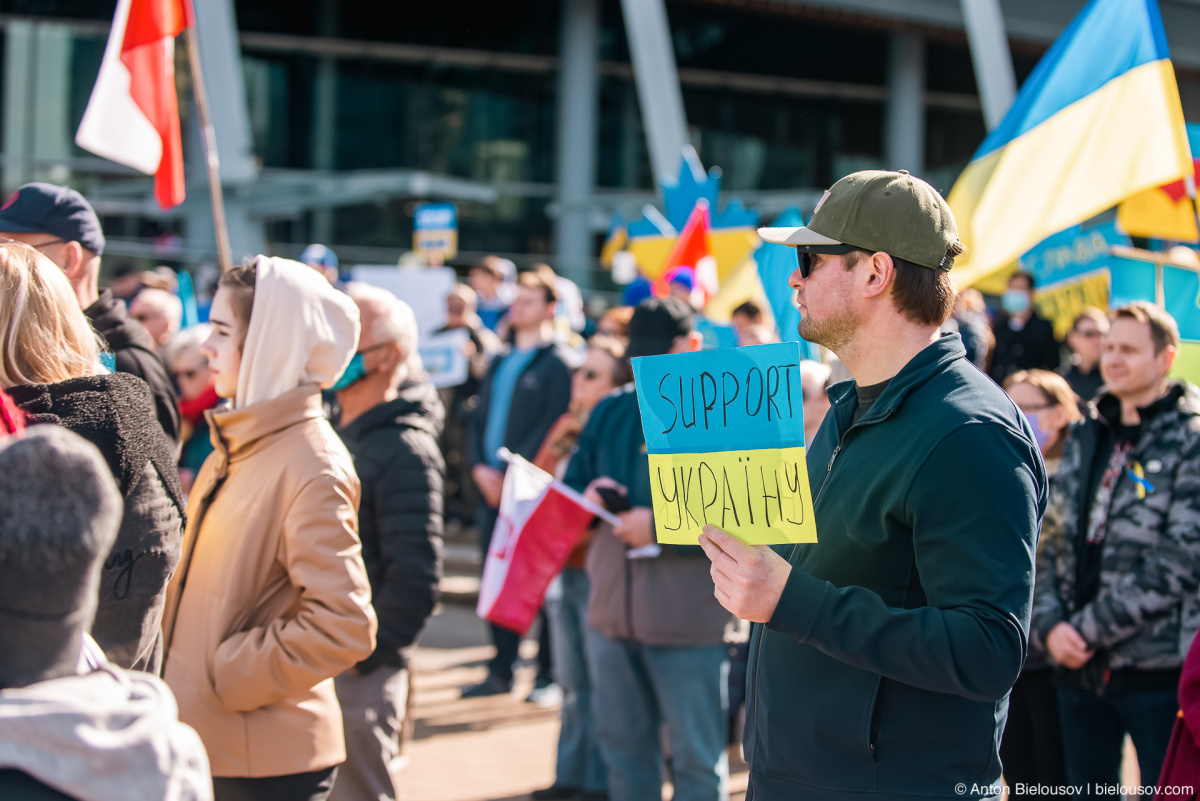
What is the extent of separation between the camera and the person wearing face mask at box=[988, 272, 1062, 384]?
31.2 feet

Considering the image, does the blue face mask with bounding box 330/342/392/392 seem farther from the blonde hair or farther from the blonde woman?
the blonde hair

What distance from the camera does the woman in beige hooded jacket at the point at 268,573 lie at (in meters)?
2.75

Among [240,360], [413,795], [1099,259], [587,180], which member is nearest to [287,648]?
[240,360]

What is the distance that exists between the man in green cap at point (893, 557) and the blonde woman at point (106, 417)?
114cm

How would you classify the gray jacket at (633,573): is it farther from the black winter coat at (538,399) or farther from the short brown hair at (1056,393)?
the black winter coat at (538,399)

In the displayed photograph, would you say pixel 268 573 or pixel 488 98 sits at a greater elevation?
pixel 488 98

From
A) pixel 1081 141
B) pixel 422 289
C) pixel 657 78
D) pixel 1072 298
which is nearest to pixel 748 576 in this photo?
pixel 1081 141

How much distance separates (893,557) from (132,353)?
8.00ft

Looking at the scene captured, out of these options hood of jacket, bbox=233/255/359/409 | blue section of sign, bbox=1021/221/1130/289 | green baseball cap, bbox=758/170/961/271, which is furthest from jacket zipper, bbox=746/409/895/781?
blue section of sign, bbox=1021/221/1130/289

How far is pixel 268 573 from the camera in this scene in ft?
9.28

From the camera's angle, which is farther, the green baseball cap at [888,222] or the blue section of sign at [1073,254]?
the blue section of sign at [1073,254]

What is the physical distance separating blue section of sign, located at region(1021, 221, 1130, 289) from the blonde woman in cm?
634

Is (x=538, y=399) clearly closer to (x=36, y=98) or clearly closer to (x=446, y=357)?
(x=446, y=357)

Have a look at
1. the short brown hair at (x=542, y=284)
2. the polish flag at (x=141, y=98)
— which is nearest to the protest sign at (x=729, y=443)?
the polish flag at (x=141, y=98)
